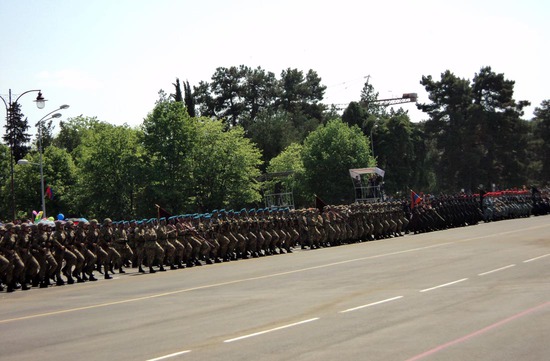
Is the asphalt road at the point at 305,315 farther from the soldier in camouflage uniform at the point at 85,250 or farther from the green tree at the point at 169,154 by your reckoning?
the green tree at the point at 169,154

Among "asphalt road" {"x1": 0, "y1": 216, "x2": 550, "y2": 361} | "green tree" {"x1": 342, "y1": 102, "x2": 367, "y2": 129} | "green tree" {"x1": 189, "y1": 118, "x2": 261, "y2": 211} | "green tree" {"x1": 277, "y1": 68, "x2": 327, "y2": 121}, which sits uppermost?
"green tree" {"x1": 277, "y1": 68, "x2": 327, "y2": 121}

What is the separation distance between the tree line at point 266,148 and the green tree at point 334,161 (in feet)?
0.38

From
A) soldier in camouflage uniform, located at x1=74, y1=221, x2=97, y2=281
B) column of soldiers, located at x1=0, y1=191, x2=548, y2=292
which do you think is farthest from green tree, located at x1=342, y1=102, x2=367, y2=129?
soldier in camouflage uniform, located at x1=74, y1=221, x2=97, y2=281

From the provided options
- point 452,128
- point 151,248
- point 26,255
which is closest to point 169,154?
point 151,248

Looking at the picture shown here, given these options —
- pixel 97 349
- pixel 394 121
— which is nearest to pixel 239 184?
pixel 394 121

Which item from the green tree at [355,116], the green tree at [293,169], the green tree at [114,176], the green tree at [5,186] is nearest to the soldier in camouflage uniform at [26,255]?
the green tree at [114,176]

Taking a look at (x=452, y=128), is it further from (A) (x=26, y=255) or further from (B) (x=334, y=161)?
(A) (x=26, y=255)

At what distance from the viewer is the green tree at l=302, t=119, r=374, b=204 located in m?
72.9

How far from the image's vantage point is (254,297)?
47.8 feet

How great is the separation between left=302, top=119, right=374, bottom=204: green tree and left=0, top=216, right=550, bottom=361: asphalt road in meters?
51.6

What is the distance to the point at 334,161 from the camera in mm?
74000

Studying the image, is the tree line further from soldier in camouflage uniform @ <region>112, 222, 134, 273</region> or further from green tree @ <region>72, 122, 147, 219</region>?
soldier in camouflage uniform @ <region>112, 222, 134, 273</region>

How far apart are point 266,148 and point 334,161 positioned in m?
25.1

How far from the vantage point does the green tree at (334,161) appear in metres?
72.9
